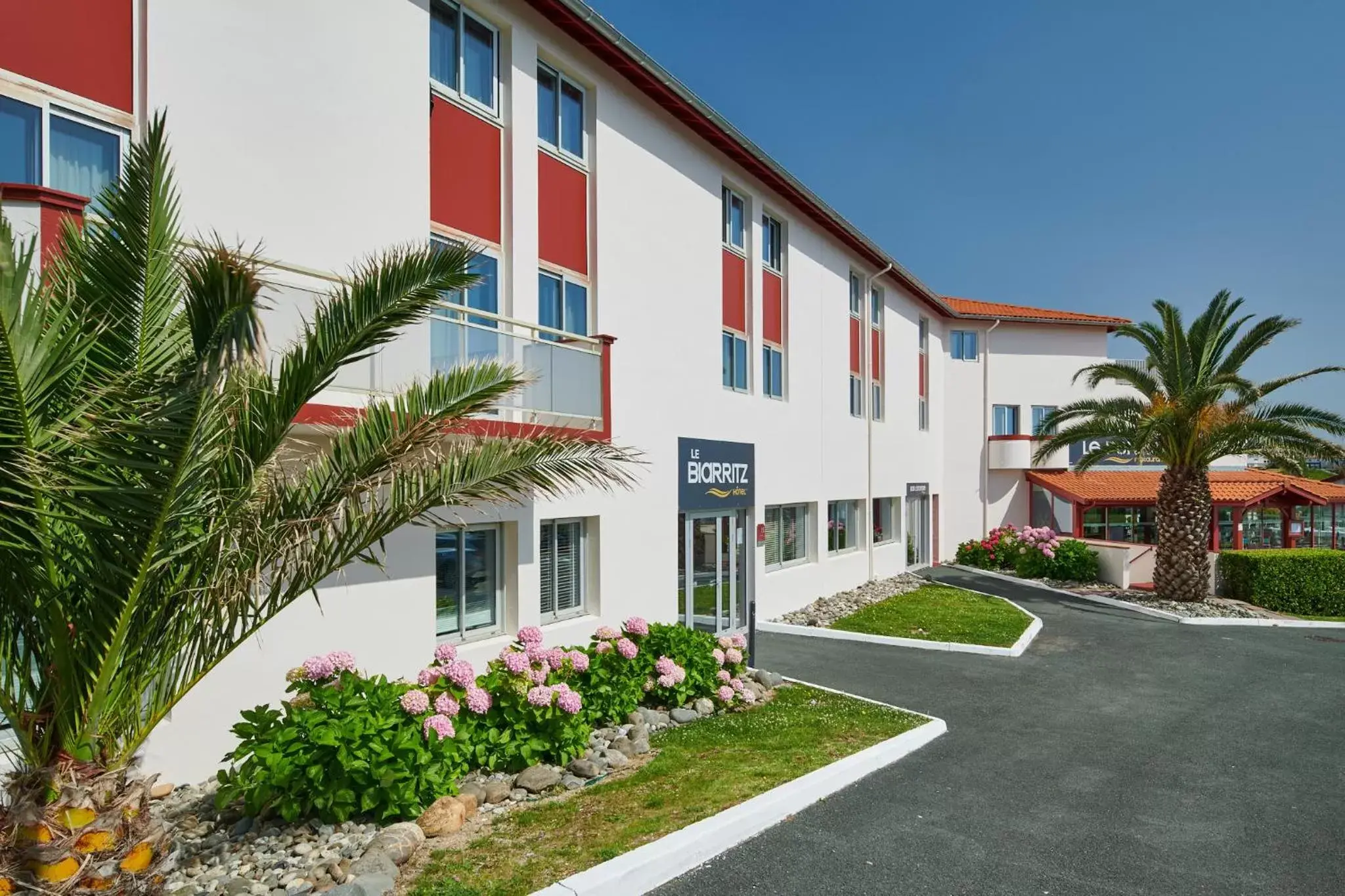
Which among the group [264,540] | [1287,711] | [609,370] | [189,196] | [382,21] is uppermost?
[382,21]

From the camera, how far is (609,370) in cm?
1159

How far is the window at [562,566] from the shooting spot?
11992 millimetres

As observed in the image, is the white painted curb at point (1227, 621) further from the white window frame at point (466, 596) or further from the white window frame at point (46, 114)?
the white window frame at point (46, 114)

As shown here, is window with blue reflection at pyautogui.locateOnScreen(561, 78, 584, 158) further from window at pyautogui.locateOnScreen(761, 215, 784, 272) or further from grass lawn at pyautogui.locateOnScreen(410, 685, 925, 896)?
grass lawn at pyautogui.locateOnScreen(410, 685, 925, 896)

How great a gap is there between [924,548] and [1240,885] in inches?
952

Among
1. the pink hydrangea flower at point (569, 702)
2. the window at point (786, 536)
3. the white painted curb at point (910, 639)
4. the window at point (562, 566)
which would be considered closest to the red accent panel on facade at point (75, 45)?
the pink hydrangea flower at point (569, 702)

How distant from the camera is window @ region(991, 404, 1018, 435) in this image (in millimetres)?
33438

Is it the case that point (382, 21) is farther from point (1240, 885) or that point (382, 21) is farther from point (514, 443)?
point (1240, 885)

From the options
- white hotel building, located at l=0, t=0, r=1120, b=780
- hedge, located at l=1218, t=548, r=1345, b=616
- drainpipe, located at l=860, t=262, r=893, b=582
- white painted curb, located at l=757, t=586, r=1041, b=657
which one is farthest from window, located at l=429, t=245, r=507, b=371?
hedge, located at l=1218, t=548, r=1345, b=616

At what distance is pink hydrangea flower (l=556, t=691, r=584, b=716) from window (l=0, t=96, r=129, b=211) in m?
5.92

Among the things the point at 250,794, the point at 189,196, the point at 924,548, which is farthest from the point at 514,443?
the point at 924,548

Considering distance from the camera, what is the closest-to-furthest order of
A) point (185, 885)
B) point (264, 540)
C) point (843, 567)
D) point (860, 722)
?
point (264, 540), point (185, 885), point (860, 722), point (843, 567)

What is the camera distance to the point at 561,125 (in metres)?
12.6

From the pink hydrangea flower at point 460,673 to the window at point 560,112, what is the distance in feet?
25.0
